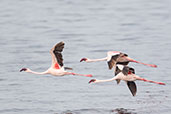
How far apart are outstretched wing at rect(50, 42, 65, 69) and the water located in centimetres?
143

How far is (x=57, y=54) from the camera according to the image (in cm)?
1936

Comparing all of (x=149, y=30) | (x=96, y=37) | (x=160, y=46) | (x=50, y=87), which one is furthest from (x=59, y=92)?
(x=149, y=30)

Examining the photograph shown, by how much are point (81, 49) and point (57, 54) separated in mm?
10331

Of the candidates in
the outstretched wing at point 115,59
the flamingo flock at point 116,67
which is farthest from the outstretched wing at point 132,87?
the outstretched wing at point 115,59

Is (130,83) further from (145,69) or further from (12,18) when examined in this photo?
(12,18)

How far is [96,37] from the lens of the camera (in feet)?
109

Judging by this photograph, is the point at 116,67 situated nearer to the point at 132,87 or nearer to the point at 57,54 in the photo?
the point at 132,87

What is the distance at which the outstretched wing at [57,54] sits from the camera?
1905 centimetres

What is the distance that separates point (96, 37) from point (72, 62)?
719 centimetres

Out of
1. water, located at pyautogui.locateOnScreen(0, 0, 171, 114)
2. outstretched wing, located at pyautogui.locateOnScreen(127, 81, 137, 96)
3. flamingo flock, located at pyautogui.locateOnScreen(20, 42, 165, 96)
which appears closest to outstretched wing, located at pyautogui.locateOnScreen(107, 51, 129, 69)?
flamingo flock, located at pyautogui.locateOnScreen(20, 42, 165, 96)

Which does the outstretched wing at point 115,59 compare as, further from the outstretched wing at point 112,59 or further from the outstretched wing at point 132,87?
the outstretched wing at point 132,87

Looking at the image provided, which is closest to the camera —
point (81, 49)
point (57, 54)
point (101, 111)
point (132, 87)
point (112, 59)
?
point (101, 111)

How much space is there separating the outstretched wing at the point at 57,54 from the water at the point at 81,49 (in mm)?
1432

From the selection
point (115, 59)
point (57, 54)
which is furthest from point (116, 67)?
point (57, 54)
